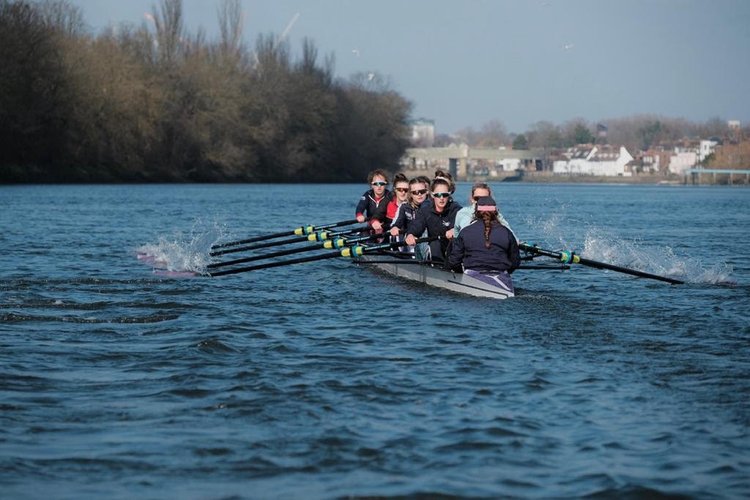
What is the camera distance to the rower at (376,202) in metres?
16.6

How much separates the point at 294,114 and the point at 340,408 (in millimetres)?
77081

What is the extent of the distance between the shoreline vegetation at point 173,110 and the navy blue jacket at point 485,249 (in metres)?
45.7

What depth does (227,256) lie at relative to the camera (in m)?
19.6

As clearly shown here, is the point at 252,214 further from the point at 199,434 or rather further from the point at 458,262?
the point at 199,434

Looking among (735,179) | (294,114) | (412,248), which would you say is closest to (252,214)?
(412,248)

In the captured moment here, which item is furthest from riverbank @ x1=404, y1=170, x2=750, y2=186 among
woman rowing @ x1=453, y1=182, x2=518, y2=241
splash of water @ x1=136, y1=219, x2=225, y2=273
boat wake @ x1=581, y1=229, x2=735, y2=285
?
woman rowing @ x1=453, y1=182, x2=518, y2=241

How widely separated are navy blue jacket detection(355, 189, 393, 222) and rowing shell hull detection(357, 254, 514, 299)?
87 centimetres

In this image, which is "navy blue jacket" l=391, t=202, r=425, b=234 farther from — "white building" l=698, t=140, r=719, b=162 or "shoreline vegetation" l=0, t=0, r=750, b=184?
"white building" l=698, t=140, r=719, b=162

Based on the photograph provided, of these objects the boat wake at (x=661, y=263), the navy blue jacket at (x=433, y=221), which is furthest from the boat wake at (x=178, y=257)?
the boat wake at (x=661, y=263)

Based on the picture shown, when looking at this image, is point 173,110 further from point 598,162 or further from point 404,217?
point 598,162

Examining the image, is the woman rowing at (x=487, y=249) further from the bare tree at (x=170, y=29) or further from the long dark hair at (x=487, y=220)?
the bare tree at (x=170, y=29)

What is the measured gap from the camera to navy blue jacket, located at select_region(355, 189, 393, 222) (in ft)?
55.3

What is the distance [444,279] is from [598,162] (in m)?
159

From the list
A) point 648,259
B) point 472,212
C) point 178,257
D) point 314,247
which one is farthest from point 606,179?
point 472,212
